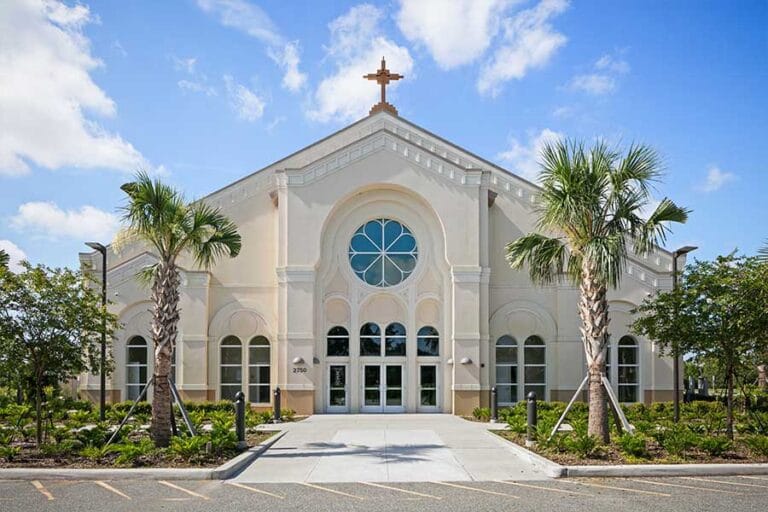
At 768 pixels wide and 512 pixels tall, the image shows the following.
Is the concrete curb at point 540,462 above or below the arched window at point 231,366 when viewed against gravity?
below

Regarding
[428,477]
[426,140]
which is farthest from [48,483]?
[426,140]

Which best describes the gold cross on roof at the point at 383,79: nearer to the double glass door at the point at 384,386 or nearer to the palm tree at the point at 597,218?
the double glass door at the point at 384,386

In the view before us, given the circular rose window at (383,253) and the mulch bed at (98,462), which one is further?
the circular rose window at (383,253)

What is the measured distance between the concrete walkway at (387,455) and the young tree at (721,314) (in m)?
4.89

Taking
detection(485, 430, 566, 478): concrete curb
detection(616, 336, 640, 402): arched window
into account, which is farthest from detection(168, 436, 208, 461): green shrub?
detection(616, 336, 640, 402): arched window

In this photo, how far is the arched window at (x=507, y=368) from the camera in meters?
28.5

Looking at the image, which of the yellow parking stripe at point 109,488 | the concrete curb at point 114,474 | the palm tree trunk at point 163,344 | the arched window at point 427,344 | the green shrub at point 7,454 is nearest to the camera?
the yellow parking stripe at point 109,488

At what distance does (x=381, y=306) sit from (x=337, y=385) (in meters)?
3.38

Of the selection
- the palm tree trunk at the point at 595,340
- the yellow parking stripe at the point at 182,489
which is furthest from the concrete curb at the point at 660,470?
the yellow parking stripe at the point at 182,489

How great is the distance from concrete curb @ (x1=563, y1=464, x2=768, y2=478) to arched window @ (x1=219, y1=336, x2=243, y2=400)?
56.7 ft

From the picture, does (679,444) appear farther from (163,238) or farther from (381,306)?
(381,306)

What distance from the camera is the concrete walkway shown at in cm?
1359

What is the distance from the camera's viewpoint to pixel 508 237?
29.0m

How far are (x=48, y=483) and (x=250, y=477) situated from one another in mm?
3416
